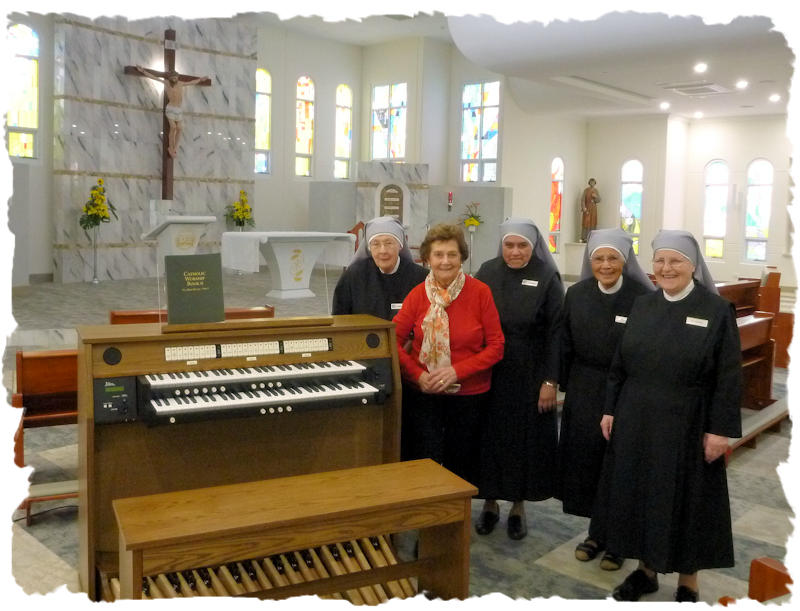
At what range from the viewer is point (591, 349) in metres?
4.00

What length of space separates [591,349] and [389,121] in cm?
1569

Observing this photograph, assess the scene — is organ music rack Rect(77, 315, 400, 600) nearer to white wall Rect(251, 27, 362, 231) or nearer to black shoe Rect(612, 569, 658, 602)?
black shoe Rect(612, 569, 658, 602)

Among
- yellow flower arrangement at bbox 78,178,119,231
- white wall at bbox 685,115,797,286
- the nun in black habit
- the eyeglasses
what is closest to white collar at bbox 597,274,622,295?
the eyeglasses

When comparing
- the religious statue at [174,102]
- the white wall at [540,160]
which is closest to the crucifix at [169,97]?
the religious statue at [174,102]

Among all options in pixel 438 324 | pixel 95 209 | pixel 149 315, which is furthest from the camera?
pixel 95 209

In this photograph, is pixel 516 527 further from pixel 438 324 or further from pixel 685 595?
pixel 438 324

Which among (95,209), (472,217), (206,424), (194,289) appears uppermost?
(472,217)

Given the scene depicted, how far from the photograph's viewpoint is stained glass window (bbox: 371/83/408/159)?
61.2 ft

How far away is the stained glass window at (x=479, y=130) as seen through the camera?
1781cm

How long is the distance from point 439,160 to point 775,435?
521 inches

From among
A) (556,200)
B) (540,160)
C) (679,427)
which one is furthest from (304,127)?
(679,427)

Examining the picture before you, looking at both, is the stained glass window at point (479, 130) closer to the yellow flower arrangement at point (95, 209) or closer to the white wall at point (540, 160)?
the white wall at point (540, 160)

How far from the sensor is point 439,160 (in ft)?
61.8

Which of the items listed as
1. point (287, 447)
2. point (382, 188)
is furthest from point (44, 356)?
point (382, 188)
